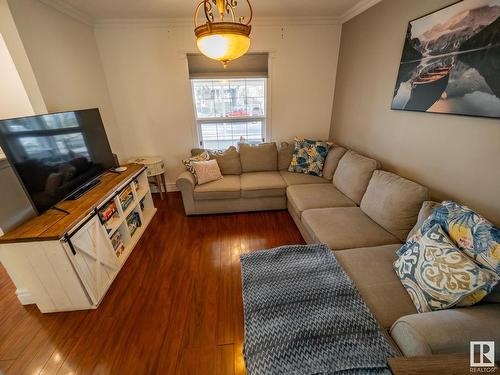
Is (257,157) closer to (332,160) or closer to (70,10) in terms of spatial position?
(332,160)

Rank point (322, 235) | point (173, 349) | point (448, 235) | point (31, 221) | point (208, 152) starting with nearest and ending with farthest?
point (448, 235) → point (173, 349) → point (31, 221) → point (322, 235) → point (208, 152)

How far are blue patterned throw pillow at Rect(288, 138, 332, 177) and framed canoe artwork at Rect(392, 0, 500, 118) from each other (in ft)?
3.75

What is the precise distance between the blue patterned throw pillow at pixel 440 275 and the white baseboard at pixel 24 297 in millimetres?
2743

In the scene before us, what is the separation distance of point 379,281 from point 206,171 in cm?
223

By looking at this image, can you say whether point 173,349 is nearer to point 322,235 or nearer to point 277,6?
point 322,235

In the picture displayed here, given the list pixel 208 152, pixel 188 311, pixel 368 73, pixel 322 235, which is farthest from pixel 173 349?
pixel 368 73

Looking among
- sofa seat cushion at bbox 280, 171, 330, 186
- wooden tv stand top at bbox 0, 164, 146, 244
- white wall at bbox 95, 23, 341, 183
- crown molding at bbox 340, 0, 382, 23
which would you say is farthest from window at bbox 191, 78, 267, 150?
wooden tv stand top at bbox 0, 164, 146, 244

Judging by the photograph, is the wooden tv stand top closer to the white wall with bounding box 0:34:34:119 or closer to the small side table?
the white wall with bounding box 0:34:34:119

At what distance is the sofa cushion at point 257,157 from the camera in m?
3.17

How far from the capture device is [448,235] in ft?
4.09

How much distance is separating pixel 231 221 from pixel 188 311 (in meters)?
1.28

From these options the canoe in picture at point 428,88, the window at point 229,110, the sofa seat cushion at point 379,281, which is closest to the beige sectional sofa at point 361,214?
the sofa seat cushion at point 379,281

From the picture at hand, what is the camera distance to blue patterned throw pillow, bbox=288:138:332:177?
2998mm

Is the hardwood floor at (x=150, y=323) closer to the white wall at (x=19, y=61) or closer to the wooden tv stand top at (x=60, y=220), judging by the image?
the wooden tv stand top at (x=60, y=220)
